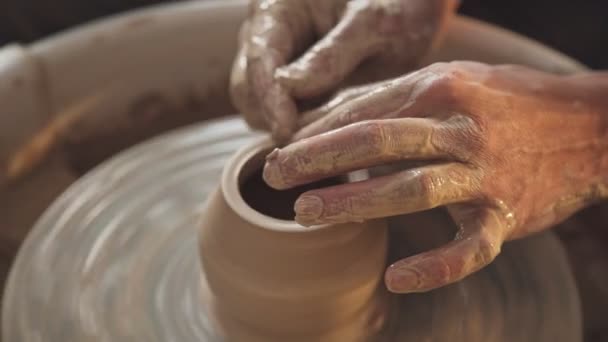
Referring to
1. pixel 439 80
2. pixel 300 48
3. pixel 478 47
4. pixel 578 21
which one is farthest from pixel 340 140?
pixel 578 21

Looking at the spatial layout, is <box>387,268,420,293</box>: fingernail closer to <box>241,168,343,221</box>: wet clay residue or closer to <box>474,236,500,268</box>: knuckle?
<box>474,236,500,268</box>: knuckle

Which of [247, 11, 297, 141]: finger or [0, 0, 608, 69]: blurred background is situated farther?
[0, 0, 608, 69]: blurred background

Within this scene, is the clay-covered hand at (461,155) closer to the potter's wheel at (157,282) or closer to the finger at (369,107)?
the finger at (369,107)

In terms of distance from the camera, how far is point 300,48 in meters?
1.22

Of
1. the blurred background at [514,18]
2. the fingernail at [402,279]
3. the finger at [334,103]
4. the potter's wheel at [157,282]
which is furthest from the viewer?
the blurred background at [514,18]

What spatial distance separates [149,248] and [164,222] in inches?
2.6

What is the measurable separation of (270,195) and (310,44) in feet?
1.00

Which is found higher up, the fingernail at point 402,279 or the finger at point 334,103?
the finger at point 334,103

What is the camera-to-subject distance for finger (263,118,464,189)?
0.87 m

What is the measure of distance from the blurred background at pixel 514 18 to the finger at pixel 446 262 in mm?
1437

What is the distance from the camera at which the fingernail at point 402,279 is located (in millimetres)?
860

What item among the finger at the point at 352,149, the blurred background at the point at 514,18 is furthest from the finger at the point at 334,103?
the blurred background at the point at 514,18

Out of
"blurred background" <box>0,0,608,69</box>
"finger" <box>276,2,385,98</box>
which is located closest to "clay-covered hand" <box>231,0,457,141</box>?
"finger" <box>276,2,385,98</box>

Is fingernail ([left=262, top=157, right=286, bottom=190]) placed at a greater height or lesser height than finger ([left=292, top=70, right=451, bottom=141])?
lesser
